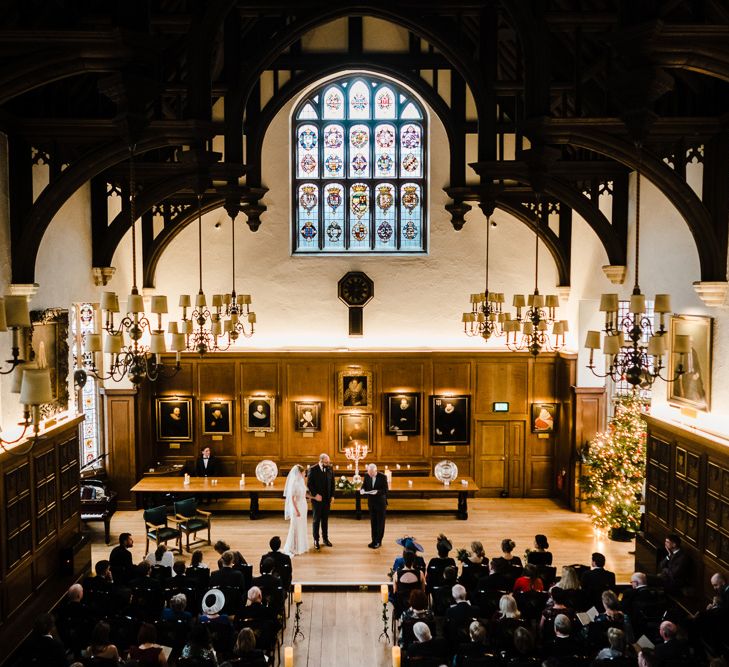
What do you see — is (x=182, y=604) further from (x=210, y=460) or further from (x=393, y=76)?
(x=393, y=76)

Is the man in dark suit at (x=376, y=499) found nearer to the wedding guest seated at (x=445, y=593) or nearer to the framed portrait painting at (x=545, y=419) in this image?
the wedding guest seated at (x=445, y=593)

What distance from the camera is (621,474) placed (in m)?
13.4

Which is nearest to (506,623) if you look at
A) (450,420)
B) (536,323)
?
(536,323)

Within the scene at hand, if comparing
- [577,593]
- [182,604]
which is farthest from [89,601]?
[577,593]

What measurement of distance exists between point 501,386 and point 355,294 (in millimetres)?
3792

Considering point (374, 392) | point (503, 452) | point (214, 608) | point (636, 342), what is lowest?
point (214, 608)

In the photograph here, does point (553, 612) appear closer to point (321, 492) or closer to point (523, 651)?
point (523, 651)

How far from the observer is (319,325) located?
17000 mm

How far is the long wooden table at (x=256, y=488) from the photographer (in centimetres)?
1484

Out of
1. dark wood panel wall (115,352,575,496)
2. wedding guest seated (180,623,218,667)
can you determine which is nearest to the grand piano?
dark wood panel wall (115,352,575,496)

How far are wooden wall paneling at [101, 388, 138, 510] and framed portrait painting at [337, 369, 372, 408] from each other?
4.33m

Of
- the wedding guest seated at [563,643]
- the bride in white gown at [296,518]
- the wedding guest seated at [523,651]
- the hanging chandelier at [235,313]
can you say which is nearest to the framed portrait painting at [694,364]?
the wedding guest seated at [563,643]

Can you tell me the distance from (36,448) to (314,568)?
15.8ft

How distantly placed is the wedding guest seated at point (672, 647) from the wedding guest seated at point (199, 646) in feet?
13.8
